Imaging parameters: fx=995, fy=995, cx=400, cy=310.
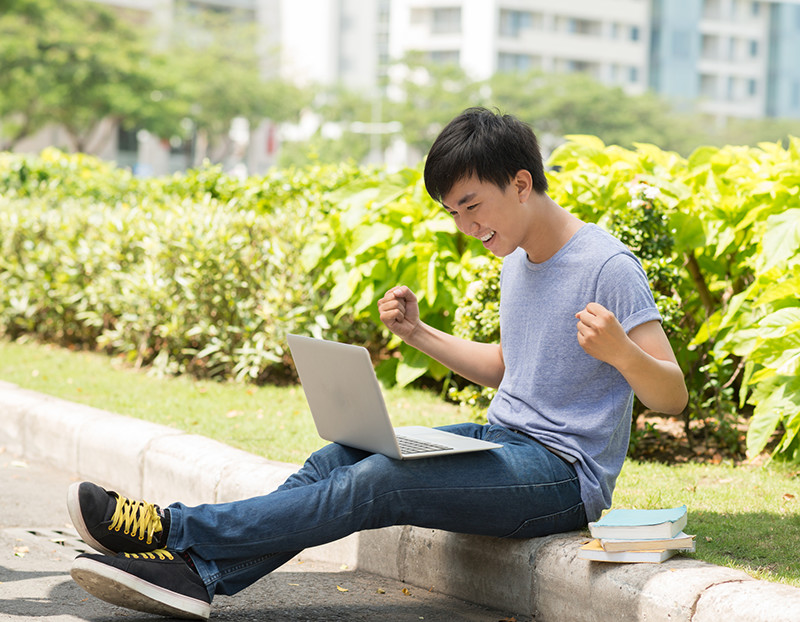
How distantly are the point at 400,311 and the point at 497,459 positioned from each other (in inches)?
23.3

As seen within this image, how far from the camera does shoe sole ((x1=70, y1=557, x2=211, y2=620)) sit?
2.62 metres

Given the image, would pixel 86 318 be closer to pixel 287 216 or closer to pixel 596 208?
pixel 287 216

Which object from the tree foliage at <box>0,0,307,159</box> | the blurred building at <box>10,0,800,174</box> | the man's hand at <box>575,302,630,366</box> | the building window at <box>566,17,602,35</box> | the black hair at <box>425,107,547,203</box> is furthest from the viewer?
the building window at <box>566,17,602,35</box>

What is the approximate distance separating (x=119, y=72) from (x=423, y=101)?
72.3ft

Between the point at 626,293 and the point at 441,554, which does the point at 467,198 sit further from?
the point at 441,554

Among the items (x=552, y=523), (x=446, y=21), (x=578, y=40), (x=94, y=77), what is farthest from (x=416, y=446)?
(x=578, y=40)

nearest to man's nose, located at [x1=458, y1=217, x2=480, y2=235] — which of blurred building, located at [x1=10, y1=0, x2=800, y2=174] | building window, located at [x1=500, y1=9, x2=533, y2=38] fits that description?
blurred building, located at [x1=10, y1=0, x2=800, y2=174]

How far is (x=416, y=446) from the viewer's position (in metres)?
2.87

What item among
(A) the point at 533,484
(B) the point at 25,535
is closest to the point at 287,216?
(B) the point at 25,535

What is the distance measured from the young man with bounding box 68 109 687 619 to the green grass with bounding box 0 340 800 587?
1.79 feet

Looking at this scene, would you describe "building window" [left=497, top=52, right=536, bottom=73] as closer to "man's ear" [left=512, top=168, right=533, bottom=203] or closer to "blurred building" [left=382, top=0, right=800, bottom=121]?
"blurred building" [left=382, top=0, right=800, bottom=121]

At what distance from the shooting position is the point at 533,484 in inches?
110

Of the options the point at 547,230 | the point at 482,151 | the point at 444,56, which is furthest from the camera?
the point at 444,56

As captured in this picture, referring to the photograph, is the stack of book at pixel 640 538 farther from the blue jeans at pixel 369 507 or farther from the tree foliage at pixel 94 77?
the tree foliage at pixel 94 77
